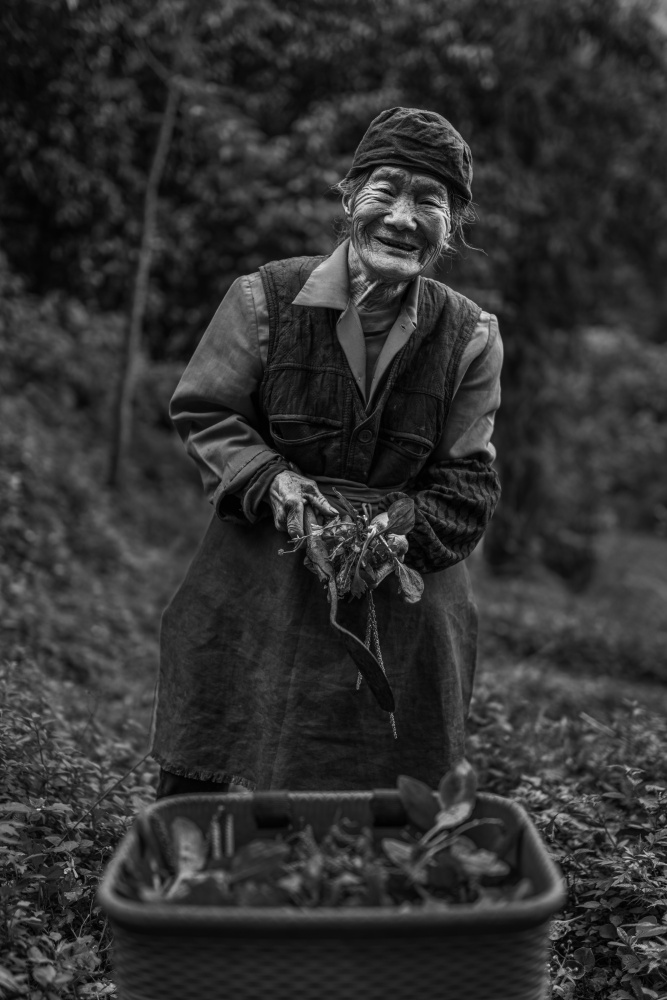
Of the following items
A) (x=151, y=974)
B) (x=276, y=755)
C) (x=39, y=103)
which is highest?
(x=39, y=103)

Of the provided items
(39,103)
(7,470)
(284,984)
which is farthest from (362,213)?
(39,103)

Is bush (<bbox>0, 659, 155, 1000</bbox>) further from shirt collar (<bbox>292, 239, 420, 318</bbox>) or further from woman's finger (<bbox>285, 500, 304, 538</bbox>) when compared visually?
shirt collar (<bbox>292, 239, 420, 318</bbox>)

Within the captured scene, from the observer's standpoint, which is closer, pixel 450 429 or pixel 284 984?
pixel 284 984

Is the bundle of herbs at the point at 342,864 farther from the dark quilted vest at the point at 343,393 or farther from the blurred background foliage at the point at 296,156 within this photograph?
the blurred background foliage at the point at 296,156

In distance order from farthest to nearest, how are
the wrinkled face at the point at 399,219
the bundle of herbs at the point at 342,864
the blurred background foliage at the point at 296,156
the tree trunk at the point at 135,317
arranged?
the tree trunk at the point at 135,317 < the blurred background foliage at the point at 296,156 < the wrinkled face at the point at 399,219 < the bundle of herbs at the point at 342,864

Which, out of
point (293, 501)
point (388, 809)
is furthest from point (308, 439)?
point (388, 809)

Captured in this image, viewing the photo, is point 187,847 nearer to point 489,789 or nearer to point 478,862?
point 478,862

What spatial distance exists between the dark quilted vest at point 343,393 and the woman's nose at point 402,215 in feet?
0.74

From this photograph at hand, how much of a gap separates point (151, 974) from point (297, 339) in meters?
1.42

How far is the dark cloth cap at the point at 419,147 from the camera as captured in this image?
7.51ft

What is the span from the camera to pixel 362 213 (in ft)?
7.72

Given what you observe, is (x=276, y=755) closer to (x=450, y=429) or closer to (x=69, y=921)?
(x=69, y=921)

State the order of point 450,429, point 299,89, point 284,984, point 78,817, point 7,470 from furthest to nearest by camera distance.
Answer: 1. point 299,89
2. point 7,470
3. point 78,817
4. point 450,429
5. point 284,984

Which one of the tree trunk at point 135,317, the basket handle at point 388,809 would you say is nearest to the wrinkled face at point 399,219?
the basket handle at point 388,809
